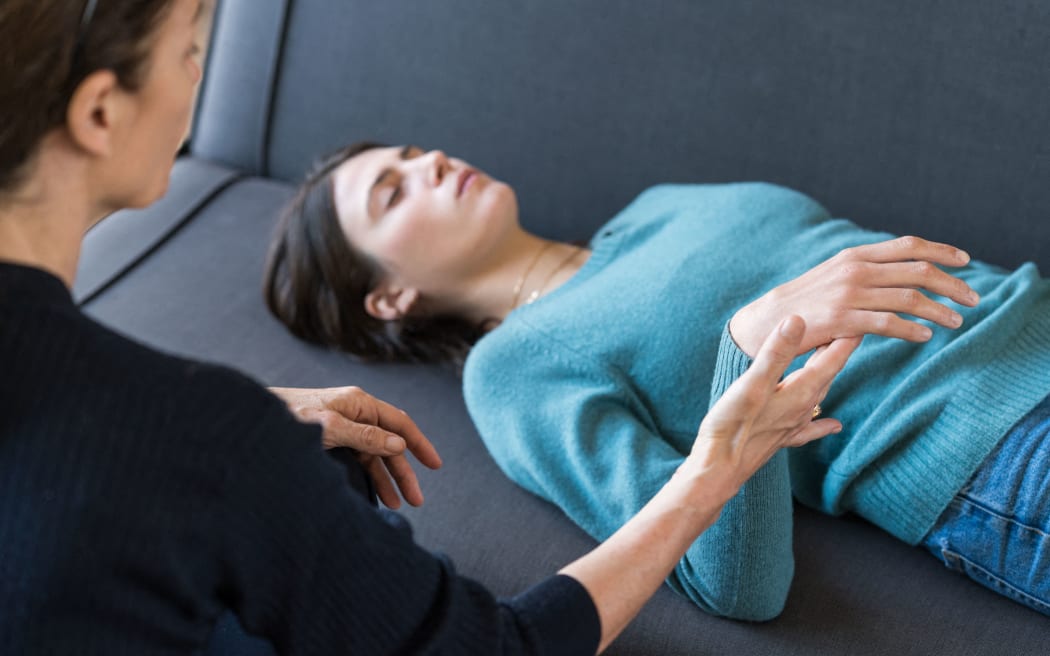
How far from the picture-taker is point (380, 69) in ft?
6.64

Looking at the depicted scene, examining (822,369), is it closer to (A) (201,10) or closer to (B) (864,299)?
(B) (864,299)

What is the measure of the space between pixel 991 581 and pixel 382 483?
0.71 meters

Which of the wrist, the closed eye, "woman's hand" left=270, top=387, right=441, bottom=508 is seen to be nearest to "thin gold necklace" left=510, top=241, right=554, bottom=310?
the closed eye

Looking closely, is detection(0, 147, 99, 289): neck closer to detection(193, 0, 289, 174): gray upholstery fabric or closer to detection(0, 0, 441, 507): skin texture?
detection(0, 0, 441, 507): skin texture

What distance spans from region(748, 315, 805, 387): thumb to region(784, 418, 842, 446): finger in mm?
122

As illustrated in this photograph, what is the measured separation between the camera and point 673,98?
1.80 metres

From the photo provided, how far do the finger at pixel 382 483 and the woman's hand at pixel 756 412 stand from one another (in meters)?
0.35

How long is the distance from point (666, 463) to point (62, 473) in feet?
2.37

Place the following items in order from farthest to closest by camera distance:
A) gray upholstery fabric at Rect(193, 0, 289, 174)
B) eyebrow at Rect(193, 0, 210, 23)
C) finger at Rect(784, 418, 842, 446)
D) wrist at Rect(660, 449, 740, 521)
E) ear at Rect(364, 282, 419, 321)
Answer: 1. gray upholstery fabric at Rect(193, 0, 289, 174)
2. ear at Rect(364, 282, 419, 321)
3. finger at Rect(784, 418, 842, 446)
4. wrist at Rect(660, 449, 740, 521)
5. eyebrow at Rect(193, 0, 210, 23)

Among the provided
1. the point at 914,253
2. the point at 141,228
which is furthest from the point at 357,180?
the point at 914,253

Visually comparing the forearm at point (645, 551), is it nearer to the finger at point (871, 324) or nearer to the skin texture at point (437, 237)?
the finger at point (871, 324)

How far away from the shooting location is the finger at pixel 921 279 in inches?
45.4

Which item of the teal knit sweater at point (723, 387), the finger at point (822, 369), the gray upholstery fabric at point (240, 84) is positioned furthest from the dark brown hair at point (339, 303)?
the finger at point (822, 369)

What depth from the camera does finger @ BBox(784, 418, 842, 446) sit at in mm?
1055
